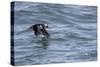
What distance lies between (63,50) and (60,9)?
0.62 meters

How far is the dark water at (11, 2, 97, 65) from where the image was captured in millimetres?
3574

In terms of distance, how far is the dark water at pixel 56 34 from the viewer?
357 centimetres

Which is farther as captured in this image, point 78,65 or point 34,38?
point 78,65

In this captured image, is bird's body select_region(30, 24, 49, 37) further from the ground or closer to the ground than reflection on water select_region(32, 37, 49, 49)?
further from the ground

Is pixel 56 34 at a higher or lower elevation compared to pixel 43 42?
higher

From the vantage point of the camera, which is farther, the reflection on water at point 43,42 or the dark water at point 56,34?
the reflection on water at point 43,42

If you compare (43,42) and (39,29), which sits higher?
(39,29)

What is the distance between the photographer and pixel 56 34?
3785 millimetres

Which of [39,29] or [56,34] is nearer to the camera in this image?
[39,29]

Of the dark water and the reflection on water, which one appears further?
the reflection on water

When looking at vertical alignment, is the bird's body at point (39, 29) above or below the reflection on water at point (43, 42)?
above

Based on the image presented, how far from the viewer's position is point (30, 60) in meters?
3.62
